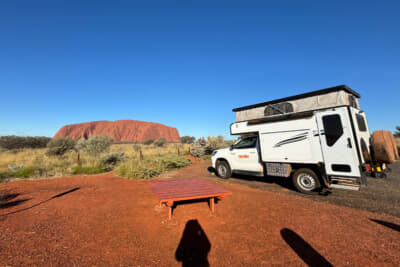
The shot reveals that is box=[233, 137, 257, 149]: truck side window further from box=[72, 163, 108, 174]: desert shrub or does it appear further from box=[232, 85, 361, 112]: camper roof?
box=[72, 163, 108, 174]: desert shrub

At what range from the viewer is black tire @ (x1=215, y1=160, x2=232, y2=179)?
24.9 feet

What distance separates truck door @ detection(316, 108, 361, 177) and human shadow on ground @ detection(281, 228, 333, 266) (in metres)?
2.91

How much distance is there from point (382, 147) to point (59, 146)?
2266cm

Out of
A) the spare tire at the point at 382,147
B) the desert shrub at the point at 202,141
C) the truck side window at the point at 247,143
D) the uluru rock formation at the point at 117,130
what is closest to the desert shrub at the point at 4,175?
the truck side window at the point at 247,143

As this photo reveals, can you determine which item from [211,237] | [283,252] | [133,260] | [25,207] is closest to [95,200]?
[25,207]

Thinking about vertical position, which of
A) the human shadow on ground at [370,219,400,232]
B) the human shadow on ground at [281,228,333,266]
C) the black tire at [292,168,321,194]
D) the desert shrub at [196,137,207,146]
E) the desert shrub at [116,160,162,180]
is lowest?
the human shadow on ground at [370,219,400,232]

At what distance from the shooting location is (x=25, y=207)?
4.29 metres

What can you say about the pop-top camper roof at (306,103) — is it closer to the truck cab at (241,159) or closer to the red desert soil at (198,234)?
the truck cab at (241,159)

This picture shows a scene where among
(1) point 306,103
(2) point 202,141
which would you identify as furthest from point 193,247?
(2) point 202,141

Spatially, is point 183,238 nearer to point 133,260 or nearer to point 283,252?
point 133,260

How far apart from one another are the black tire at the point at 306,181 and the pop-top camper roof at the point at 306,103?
4125 millimetres

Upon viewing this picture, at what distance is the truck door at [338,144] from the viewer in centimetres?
438

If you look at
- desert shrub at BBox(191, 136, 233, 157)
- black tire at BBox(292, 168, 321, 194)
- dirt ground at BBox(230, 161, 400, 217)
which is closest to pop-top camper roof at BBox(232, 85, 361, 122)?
dirt ground at BBox(230, 161, 400, 217)

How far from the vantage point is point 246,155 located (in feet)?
22.5
